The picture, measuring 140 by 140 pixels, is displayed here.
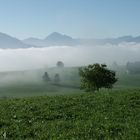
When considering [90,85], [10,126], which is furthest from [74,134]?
[90,85]

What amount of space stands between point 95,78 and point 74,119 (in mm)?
86036

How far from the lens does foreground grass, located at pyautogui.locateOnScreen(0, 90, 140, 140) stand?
71.5 ft

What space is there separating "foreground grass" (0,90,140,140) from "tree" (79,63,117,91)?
76312 mm

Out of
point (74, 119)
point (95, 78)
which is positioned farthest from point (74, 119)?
point (95, 78)

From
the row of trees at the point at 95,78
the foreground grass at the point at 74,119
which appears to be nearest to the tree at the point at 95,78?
the row of trees at the point at 95,78

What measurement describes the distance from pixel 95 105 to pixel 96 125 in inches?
309

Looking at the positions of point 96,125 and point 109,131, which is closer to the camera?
point 109,131

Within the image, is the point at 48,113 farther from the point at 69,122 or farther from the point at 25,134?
the point at 25,134

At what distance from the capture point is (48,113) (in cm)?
2850

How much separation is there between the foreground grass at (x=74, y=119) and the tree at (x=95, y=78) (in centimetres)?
7631

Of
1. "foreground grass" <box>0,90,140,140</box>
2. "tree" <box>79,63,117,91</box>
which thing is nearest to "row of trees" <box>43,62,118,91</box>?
"tree" <box>79,63,117,91</box>

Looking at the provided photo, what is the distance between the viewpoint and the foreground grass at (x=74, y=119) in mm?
21778

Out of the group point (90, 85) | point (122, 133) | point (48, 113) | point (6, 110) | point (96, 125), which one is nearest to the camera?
point (122, 133)

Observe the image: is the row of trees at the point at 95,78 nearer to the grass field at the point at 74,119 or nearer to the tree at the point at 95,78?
the tree at the point at 95,78
